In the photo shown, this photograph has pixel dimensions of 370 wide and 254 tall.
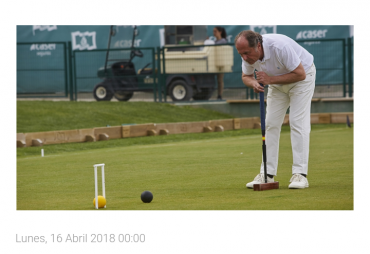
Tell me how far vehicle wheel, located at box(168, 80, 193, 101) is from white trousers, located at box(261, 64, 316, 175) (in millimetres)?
9905

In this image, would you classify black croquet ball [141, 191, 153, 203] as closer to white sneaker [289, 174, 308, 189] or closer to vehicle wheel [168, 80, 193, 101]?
white sneaker [289, 174, 308, 189]

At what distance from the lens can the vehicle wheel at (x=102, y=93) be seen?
15.4 metres

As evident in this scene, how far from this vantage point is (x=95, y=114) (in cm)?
1250

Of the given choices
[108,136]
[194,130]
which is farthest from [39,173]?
[194,130]

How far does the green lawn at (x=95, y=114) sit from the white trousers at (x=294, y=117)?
6535mm

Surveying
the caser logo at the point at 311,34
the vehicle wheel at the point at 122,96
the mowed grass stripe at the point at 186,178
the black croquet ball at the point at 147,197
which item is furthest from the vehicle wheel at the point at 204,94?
the black croquet ball at the point at 147,197

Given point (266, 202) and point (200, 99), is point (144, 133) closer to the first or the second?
point (200, 99)

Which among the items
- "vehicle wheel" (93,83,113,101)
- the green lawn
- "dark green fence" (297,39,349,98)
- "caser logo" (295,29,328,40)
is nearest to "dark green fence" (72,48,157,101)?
"vehicle wheel" (93,83,113,101)

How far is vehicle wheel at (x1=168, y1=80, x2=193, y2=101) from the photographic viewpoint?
588 inches

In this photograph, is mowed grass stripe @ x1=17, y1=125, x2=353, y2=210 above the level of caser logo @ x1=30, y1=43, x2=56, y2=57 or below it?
below

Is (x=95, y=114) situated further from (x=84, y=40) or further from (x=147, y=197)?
(x=147, y=197)

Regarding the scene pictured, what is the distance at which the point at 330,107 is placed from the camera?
14.3 meters

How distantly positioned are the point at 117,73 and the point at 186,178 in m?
10.3

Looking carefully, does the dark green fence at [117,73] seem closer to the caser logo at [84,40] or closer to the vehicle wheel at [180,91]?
the vehicle wheel at [180,91]
